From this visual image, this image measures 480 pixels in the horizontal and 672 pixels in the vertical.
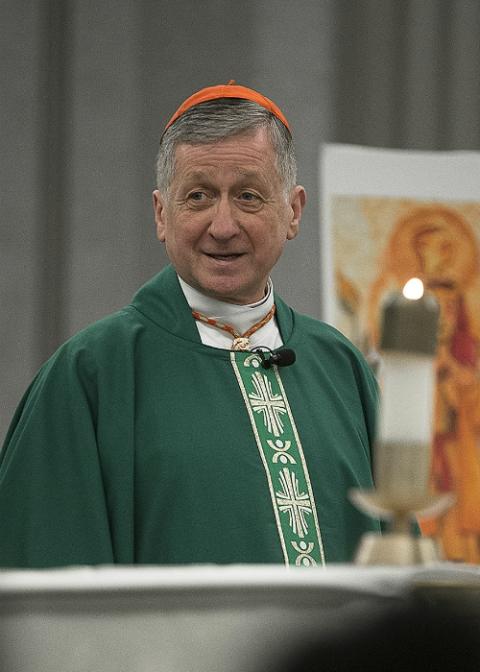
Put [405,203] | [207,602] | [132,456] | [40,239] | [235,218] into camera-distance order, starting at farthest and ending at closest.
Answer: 1. [405,203]
2. [40,239]
3. [235,218]
4. [132,456]
5. [207,602]

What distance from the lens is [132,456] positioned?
2.66 m

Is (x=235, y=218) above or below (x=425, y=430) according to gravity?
above

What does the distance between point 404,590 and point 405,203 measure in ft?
12.5

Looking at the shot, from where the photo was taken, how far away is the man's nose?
2.81 m

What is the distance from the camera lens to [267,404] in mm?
2922

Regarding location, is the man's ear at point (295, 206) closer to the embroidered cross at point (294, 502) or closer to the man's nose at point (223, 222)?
the man's nose at point (223, 222)

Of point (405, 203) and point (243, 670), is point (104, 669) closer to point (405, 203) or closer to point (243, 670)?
point (243, 670)

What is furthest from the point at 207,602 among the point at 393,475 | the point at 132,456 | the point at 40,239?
the point at 40,239

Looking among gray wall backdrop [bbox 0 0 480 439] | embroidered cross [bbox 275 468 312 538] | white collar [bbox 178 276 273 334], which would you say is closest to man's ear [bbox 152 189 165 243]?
white collar [bbox 178 276 273 334]

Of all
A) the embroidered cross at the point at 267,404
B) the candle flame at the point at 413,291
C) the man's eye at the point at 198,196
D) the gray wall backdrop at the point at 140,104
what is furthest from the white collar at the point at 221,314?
the candle flame at the point at 413,291

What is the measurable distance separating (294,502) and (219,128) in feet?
2.84

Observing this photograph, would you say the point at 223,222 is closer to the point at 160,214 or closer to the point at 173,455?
the point at 160,214

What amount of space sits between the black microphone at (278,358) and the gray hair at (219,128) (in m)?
0.38

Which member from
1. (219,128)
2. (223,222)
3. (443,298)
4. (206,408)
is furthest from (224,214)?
(443,298)
